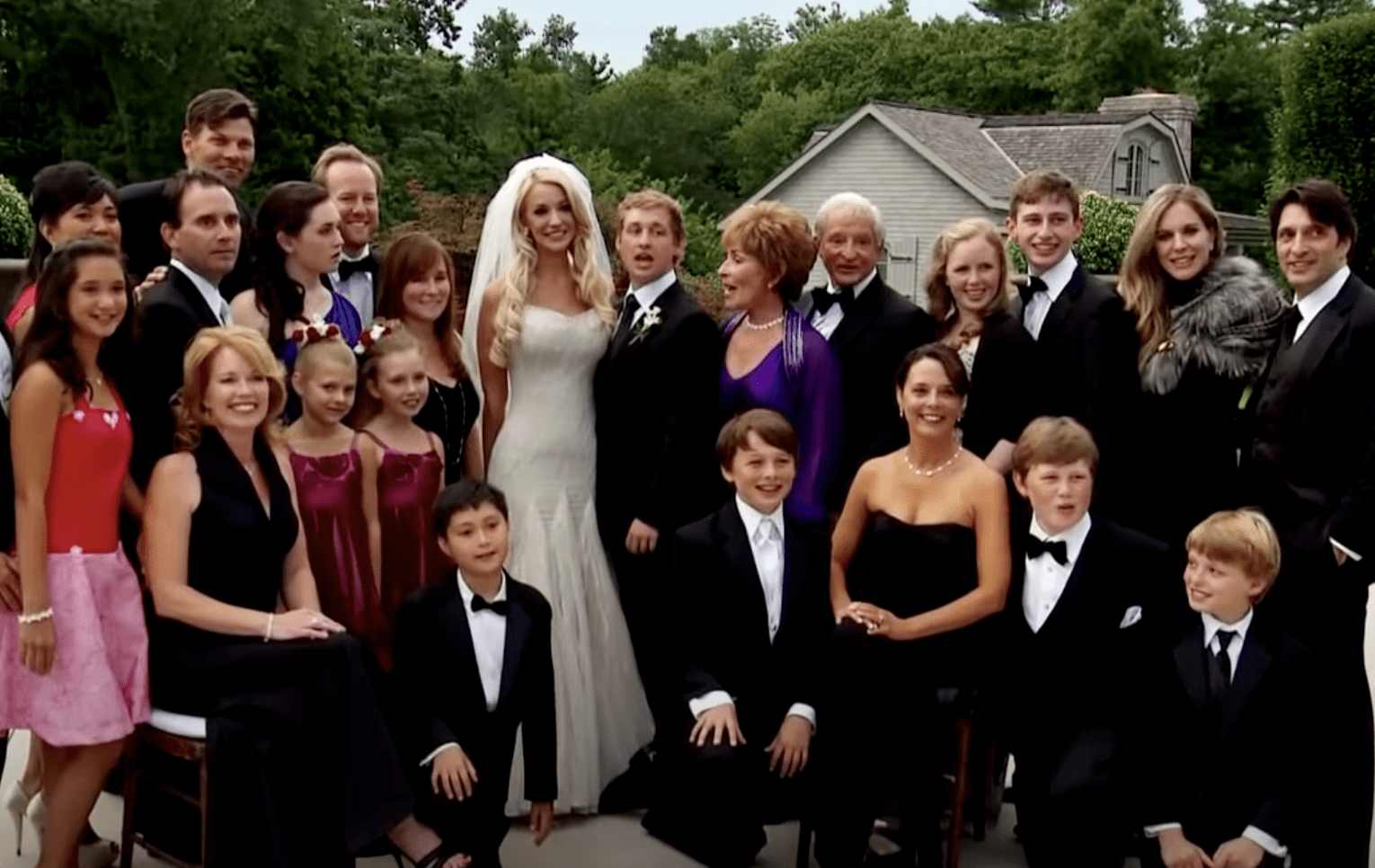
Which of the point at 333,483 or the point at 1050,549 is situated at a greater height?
the point at 333,483

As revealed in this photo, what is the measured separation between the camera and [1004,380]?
512cm

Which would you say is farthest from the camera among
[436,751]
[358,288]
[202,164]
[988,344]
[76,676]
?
[202,164]

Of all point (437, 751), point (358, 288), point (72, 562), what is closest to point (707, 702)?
point (437, 751)

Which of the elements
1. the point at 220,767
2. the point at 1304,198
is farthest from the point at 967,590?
the point at 220,767

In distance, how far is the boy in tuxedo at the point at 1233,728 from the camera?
4305mm

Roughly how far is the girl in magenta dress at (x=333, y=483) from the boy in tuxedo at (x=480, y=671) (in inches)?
11.6

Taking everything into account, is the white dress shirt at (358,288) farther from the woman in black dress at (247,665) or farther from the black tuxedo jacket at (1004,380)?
the black tuxedo jacket at (1004,380)

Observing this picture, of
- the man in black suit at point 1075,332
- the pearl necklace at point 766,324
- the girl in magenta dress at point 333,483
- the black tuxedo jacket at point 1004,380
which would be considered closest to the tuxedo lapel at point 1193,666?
the man in black suit at point 1075,332

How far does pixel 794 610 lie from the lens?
484 centimetres

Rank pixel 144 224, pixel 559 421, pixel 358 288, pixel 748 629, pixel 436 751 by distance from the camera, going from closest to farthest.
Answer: pixel 436 751
pixel 748 629
pixel 559 421
pixel 144 224
pixel 358 288

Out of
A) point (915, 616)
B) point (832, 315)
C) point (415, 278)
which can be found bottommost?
point (915, 616)

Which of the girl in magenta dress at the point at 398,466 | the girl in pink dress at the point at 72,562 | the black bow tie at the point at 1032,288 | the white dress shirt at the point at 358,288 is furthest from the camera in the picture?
the white dress shirt at the point at 358,288

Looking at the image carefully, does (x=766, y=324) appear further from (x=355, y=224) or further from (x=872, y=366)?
(x=355, y=224)

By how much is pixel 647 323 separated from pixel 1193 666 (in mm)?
2182
